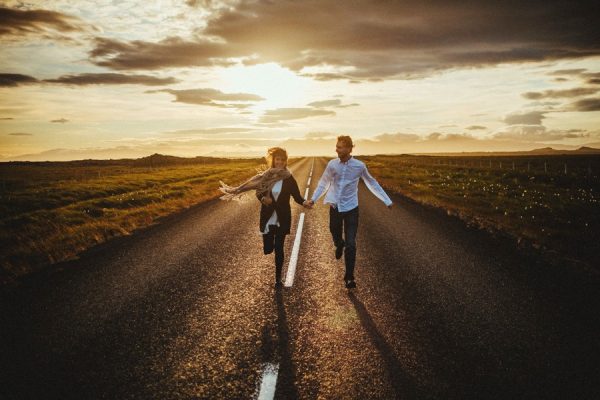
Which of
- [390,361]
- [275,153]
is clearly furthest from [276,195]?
[390,361]

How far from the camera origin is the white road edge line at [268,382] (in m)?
2.99

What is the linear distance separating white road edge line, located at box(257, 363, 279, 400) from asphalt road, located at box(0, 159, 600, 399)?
2.1 inches

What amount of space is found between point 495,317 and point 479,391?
1649 millimetres

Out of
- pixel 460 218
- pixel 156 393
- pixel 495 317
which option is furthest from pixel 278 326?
pixel 460 218

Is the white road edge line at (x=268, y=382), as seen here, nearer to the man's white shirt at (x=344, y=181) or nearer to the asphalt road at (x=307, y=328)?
the asphalt road at (x=307, y=328)

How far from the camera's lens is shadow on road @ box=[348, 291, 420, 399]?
10.0ft

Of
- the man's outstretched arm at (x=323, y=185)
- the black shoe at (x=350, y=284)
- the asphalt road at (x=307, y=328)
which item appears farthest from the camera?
the man's outstretched arm at (x=323, y=185)

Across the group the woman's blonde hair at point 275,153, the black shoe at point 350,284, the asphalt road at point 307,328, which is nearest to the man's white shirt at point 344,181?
the woman's blonde hair at point 275,153

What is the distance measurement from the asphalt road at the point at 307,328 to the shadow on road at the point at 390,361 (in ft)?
0.06

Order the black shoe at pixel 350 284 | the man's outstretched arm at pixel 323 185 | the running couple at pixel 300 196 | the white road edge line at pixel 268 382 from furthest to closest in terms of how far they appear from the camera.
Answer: the man's outstretched arm at pixel 323 185 < the running couple at pixel 300 196 < the black shoe at pixel 350 284 < the white road edge line at pixel 268 382

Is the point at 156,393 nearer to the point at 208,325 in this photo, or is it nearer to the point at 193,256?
the point at 208,325

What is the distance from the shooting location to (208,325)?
4273mm

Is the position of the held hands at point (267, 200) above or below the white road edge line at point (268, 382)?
above

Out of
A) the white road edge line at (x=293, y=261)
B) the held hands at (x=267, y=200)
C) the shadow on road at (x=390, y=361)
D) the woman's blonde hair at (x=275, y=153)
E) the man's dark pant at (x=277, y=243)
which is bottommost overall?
the shadow on road at (x=390, y=361)
